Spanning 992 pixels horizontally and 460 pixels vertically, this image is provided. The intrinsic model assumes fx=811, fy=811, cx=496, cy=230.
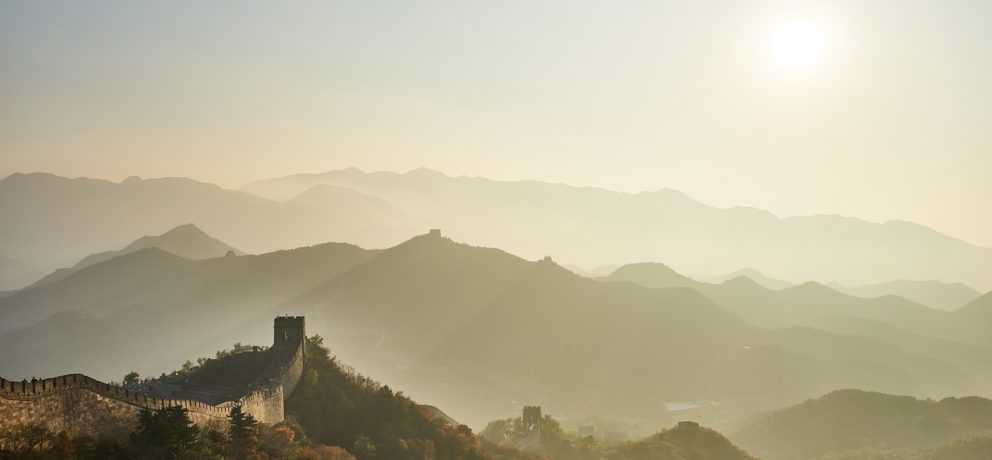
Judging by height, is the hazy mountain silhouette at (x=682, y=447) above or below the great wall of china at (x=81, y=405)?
below

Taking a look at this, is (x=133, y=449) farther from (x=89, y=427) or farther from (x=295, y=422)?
(x=295, y=422)

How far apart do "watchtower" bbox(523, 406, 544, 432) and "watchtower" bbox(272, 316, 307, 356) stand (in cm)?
7364

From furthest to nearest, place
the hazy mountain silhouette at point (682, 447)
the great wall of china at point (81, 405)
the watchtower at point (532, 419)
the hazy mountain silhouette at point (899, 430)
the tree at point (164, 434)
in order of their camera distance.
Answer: the hazy mountain silhouette at point (899, 430), the watchtower at point (532, 419), the hazy mountain silhouette at point (682, 447), the tree at point (164, 434), the great wall of china at point (81, 405)

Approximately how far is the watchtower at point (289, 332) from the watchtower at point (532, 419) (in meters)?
73.6

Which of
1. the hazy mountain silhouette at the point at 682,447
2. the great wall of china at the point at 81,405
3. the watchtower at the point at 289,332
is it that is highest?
the watchtower at the point at 289,332

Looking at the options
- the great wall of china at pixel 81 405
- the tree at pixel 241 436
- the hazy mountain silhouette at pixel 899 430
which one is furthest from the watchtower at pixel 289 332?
the hazy mountain silhouette at pixel 899 430

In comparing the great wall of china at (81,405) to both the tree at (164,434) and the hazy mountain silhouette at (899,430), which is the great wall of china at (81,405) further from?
the hazy mountain silhouette at (899,430)

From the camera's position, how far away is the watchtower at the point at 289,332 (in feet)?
229

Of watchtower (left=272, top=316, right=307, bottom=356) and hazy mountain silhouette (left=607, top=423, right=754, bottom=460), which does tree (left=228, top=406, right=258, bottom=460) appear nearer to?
watchtower (left=272, top=316, right=307, bottom=356)

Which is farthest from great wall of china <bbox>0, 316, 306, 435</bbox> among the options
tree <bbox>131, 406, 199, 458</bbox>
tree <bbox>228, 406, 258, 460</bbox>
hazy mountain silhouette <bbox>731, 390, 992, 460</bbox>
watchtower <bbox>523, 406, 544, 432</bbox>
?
hazy mountain silhouette <bbox>731, 390, 992, 460</bbox>

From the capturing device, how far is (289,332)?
2773 inches

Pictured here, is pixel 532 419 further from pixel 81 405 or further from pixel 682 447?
pixel 81 405

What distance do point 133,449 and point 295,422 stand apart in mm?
24968

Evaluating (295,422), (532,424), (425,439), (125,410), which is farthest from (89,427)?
(532,424)
